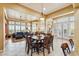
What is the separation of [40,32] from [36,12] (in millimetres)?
392

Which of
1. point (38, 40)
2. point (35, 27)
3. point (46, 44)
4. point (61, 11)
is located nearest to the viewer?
point (61, 11)

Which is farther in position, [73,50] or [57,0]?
[73,50]

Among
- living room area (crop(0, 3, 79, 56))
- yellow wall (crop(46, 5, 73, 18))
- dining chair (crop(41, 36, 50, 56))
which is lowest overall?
dining chair (crop(41, 36, 50, 56))

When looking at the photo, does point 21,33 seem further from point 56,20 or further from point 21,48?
point 56,20

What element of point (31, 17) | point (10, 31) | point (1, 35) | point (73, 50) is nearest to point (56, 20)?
point (31, 17)

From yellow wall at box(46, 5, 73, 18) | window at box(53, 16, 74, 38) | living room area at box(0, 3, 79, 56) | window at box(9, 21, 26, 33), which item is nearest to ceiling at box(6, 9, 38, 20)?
living room area at box(0, 3, 79, 56)

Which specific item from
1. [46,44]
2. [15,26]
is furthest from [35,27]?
[46,44]

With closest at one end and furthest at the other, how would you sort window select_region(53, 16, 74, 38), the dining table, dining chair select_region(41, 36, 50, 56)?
window select_region(53, 16, 74, 38), dining chair select_region(41, 36, 50, 56), the dining table

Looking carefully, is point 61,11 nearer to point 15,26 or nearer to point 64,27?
point 64,27

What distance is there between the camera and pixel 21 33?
241 centimetres

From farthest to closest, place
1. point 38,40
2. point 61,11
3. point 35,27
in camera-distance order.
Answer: point 38,40 → point 35,27 → point 61,11

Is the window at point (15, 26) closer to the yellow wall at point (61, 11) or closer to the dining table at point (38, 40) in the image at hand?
→ the dining table at point (38, 40)

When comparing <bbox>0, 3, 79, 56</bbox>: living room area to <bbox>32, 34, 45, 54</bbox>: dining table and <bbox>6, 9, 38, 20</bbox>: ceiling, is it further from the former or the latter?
<bbox>32, 34, 45, 54</bbox>: dining table

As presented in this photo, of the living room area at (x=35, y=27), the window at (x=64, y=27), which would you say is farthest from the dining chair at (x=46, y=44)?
the window at (x=64, y=27)
